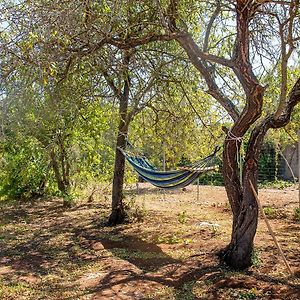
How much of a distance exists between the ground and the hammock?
65 centimetres

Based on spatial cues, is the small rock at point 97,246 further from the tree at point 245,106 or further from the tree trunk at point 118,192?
the tree at point 245,106

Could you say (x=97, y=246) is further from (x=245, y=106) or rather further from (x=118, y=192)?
(x=245, y=106)

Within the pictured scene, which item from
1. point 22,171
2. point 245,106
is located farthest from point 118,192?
point 245,106

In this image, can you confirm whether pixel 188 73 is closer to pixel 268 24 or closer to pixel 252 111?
pixel 268 24

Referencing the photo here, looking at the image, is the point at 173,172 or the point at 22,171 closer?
the point at 173,172

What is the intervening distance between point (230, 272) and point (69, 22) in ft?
7.19

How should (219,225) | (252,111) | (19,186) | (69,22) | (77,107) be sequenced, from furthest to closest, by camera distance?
1. (19,186)
2. (219,225)
3. (77,107)
4. (252,111)
5. (69,22)

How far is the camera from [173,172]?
4.11m

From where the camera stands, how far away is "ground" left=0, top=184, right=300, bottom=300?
2.81 m

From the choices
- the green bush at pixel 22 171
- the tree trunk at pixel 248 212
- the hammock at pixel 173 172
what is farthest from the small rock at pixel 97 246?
the green bush at pixel 22 171

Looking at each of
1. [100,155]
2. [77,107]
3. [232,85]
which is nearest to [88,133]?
[100,155]

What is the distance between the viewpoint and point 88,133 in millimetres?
6367

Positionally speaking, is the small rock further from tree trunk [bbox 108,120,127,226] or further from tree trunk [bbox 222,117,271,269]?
tree trunk [bbox 222,117,271,269]

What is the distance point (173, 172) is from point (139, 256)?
0.91 metres
